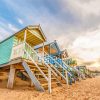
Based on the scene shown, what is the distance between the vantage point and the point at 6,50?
1098 cm

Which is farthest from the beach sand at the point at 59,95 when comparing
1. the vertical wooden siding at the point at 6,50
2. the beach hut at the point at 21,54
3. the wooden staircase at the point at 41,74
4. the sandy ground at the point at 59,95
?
the vertical wooden siding at the point at 6,50

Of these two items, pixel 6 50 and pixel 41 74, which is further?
pixel 6 50

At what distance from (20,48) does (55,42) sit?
979cm

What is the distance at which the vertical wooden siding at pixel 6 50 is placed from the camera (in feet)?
34.0

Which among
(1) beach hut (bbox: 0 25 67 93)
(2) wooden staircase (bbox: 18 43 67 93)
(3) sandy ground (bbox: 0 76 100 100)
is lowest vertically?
(3) sandy ground (bbox: 0 76 100 100)

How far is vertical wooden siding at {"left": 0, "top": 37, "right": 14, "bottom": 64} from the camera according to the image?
1037cm

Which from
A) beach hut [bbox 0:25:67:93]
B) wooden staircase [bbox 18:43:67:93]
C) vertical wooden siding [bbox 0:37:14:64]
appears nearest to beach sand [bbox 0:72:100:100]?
wooden staircase [bbox 18:43:67:93]

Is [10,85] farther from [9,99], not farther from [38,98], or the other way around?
[38,98]

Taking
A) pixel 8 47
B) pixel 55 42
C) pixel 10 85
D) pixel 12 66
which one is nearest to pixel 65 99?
pixel 10 85

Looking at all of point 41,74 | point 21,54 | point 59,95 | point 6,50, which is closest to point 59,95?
point 59,95

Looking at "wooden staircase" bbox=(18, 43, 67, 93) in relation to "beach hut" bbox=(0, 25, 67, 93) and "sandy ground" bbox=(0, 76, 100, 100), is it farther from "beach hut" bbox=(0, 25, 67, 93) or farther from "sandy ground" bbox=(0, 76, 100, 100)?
"sandy ground" bbox=(0, 76, 100, 100)

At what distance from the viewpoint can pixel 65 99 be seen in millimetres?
4586

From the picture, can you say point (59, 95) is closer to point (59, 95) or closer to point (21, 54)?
point (59, 95)

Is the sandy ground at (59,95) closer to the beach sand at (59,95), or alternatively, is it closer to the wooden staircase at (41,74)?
the beach sand at (59,95)
